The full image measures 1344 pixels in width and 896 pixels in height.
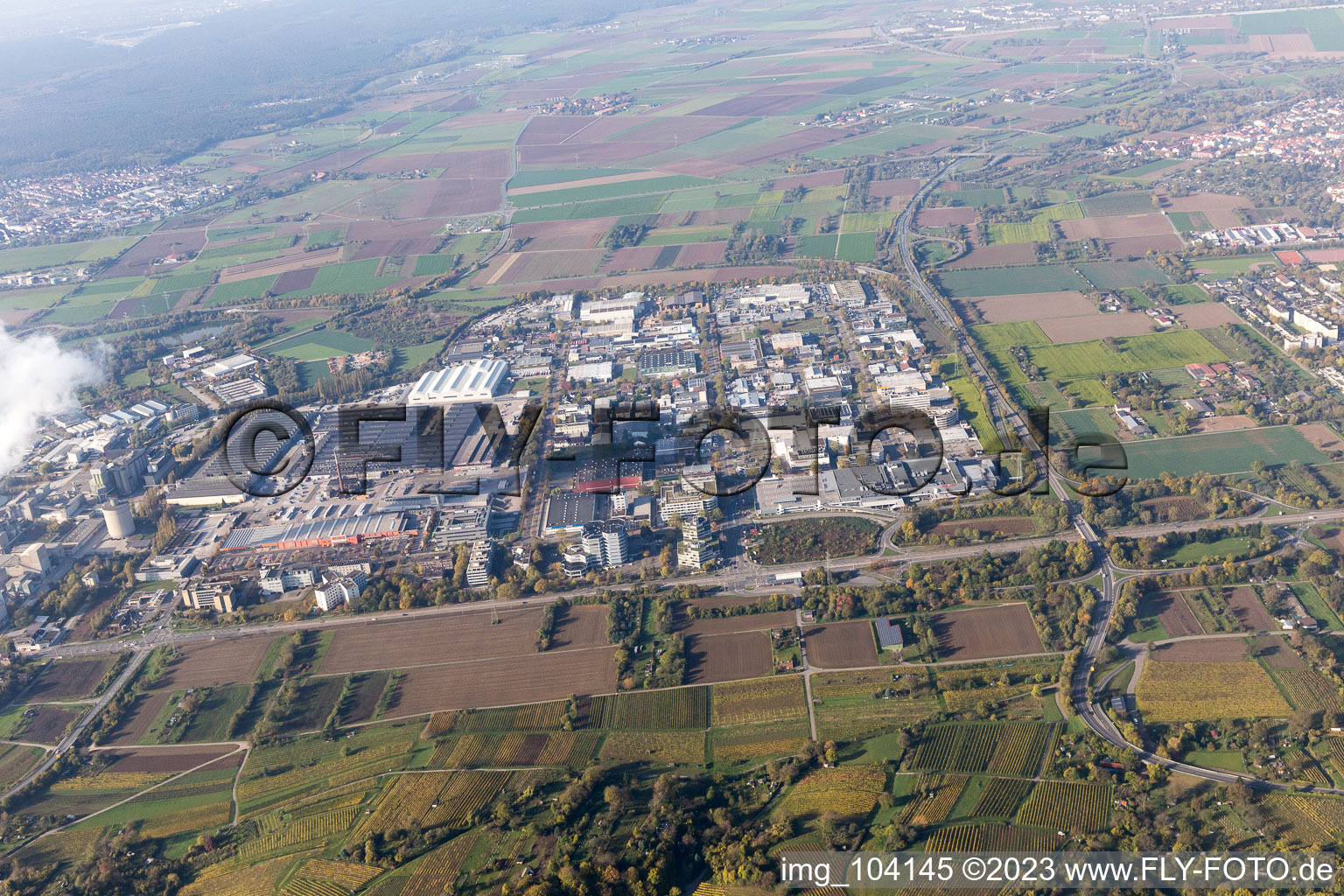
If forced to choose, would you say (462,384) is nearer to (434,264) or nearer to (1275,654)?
(434,264)

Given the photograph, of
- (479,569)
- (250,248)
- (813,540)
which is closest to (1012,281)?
(813,540)

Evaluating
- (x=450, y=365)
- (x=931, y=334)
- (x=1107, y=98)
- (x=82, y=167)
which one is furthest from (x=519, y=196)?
(x=1107, y=98)

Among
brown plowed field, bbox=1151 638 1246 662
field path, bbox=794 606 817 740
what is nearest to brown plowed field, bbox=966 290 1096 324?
brown plowed field, bbox=1151 638 1246 662

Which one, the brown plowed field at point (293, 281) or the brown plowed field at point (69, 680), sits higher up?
the brown plowed field at point (293, 281)

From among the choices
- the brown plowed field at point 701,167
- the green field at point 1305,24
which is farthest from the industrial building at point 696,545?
the green field at point 1305,24

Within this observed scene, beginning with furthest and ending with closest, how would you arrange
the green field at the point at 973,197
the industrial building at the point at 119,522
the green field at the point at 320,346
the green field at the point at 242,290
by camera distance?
the green field at the point at 973,197, the green field at the point at 242,290, the green field at the point at 320,346, the industrial building at the point at 119,522

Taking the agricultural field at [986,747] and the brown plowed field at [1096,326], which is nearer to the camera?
the agricultural field at [986,747]

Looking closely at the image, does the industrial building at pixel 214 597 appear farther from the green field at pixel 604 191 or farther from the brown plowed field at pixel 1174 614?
the green field at pixel 604 191
